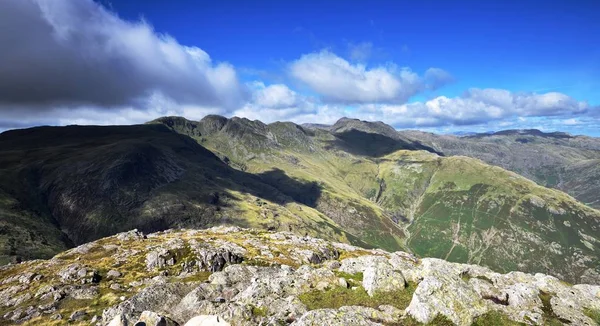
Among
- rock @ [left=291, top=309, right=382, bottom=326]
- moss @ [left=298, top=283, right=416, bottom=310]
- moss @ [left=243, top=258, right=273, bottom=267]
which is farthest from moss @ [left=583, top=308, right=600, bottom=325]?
moss @ [left=243, top=258, right=273, bottom=267]

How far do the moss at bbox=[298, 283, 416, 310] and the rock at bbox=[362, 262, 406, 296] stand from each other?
0.70m

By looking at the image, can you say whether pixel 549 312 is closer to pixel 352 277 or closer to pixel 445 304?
pixel 445 304

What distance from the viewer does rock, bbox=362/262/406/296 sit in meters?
41.1

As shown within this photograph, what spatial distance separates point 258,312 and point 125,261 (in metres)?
73.6

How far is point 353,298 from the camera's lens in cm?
3997

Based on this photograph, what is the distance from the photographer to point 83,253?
107m

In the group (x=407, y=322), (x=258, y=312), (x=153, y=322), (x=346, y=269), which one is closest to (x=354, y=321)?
(x=407, y=322)

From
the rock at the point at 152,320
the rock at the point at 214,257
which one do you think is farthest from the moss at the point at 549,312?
the rock at the point at 214,257

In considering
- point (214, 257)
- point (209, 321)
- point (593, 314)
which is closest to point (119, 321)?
point (209, 321)

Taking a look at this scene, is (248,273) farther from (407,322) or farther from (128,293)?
(407,322)

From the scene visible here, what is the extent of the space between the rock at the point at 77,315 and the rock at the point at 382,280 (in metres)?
50.1

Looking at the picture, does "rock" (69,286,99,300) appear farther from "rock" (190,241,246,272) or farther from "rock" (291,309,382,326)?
"rock" (291,309,382,326)

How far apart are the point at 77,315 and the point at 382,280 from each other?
53.7m

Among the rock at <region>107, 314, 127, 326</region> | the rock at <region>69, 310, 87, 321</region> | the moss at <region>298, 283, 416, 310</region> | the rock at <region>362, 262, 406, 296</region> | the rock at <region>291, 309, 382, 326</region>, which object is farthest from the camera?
the rock at <region>69, 310, 87, 321</region>
